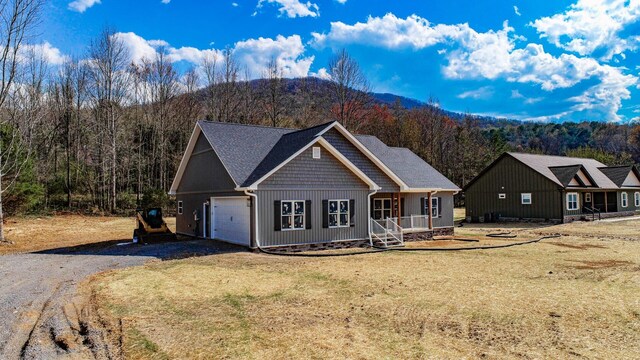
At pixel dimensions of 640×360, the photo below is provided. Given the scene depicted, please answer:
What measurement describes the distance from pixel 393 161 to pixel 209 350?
19.8 m

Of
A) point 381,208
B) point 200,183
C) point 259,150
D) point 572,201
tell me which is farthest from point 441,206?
point 572,201

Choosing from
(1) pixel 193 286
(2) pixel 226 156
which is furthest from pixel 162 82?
(1) pixel 193 286

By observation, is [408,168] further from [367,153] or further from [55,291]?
[55,291]

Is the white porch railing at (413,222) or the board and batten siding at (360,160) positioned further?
the white porch railing at (413,222)

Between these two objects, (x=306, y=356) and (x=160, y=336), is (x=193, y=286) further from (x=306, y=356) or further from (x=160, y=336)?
(x=306, y=356)

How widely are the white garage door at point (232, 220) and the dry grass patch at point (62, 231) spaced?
5743 mm

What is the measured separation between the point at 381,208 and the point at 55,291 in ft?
51.2

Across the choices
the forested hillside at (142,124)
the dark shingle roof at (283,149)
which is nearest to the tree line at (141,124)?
the forested hillside at (142,124)

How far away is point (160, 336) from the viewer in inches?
263

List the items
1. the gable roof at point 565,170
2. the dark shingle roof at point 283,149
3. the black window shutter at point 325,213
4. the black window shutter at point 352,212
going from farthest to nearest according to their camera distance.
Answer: the gable roof at point 565,170, the black window shutter at point 352,212, the black window shutter at point 325,213, the dark shingle roof at point 283,149

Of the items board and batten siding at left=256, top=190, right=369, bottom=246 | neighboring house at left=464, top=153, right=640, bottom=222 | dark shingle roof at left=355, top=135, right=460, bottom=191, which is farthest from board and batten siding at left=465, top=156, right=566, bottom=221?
board and batten siding at left=256, top=190, right=369, bottom=246

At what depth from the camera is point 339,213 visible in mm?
18375

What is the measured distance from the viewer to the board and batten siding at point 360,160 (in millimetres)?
19689

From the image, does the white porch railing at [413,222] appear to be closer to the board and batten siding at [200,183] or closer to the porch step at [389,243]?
the porch step at [389,243]
